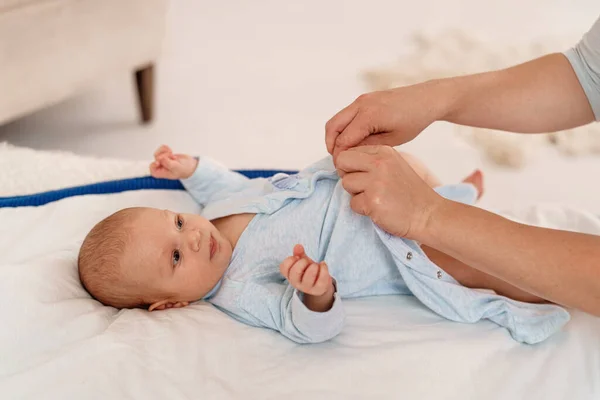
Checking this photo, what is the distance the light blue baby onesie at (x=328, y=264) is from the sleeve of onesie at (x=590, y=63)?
38 centimetres

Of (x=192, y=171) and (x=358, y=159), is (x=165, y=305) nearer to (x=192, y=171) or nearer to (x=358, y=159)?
(x=192, y=171)

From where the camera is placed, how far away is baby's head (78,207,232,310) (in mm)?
1054

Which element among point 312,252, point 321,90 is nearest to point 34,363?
point 312,252

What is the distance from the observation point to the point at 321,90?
2.46 m

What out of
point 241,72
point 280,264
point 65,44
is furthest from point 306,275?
point 241,72

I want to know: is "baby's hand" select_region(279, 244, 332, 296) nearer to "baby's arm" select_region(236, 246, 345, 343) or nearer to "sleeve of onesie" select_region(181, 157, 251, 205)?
"baby's arm" select_region(236, 246, 345, 343)

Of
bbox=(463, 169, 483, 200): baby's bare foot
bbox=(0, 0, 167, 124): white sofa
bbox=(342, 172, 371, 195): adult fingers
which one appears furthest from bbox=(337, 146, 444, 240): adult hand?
bbox=(0, 0, 167, 124): white sofa

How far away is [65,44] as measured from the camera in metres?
1.84

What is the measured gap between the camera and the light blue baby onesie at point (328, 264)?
1.03 meters

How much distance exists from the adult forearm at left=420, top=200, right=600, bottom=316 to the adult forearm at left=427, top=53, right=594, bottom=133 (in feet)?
1.02

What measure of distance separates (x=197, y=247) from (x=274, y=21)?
210 cm

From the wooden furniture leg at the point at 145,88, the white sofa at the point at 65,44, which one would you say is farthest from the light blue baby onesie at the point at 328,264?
the wooden furniture leg at the point at 145,88

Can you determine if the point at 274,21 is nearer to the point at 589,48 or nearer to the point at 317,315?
the point at 589,48

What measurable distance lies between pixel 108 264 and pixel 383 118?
0.50 meters
